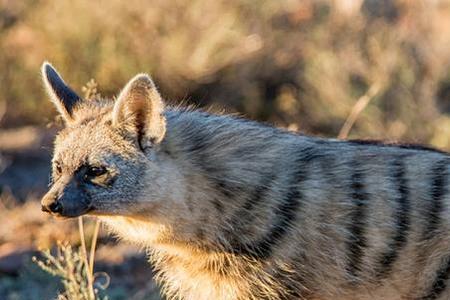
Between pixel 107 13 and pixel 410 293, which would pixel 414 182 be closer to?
pixel 410 293

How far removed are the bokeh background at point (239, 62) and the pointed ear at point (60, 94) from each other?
3794 mm

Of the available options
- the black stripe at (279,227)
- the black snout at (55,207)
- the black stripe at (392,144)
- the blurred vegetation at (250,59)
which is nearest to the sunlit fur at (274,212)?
the black stripe at (279,227)

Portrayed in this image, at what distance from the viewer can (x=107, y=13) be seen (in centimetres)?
1010

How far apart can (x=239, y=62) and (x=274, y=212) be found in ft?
17.2

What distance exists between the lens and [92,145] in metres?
4.94

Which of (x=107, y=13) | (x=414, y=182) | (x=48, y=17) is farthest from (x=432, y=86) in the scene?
(x=414, y=182)

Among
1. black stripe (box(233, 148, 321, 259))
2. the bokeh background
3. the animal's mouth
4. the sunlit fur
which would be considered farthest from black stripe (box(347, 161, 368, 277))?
the bokeh background

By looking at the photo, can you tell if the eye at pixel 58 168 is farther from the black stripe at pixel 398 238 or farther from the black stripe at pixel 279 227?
the black stripe at pixel 398 238

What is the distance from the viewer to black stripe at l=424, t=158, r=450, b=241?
512 centimetres

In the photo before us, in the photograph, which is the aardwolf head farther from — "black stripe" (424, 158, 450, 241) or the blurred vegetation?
the blurred vegetation

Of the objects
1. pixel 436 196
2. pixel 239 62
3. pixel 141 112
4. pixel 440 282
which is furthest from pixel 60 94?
pixel 239 62

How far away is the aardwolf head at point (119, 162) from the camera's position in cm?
481

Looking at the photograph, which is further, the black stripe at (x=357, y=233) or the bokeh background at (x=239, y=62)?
the bokeh background at (x=239, y=62)

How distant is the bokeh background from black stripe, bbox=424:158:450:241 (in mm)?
3924
